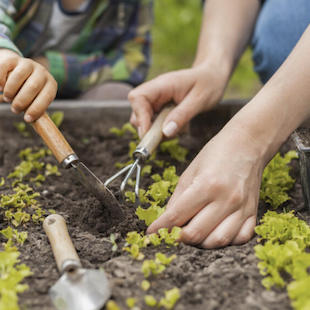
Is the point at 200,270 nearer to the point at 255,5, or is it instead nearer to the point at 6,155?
the point at 6,155

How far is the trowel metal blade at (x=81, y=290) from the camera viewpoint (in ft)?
4.08

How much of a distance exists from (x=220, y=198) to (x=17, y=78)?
0.75 m

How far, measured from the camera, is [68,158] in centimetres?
159

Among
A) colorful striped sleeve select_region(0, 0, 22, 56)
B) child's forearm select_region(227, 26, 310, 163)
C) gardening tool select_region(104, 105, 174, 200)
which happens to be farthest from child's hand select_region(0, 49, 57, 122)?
child's forearm select_region(227, 26, 310, 163)

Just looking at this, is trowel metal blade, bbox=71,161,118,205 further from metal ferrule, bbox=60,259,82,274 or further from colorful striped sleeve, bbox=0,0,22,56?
colorful striped sleeve, bbox=0,0,22,56

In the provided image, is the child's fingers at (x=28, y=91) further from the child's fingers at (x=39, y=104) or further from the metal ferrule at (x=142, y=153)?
the metal ferrule at (x=142, y=153)

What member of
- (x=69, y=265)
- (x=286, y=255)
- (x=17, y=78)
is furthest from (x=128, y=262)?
(x=17, y=78)

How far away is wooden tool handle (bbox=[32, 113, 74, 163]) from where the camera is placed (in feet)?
5.24

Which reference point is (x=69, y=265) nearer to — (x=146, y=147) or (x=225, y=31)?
(x=146, y=147)

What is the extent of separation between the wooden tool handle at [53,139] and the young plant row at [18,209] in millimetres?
249

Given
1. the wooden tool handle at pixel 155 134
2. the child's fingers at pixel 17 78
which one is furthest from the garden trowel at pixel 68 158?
the wooden tool handle at pixel 155 134

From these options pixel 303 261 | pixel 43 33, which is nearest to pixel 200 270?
pixel 303 261

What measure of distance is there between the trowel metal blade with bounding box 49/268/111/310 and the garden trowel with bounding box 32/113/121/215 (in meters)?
0.37

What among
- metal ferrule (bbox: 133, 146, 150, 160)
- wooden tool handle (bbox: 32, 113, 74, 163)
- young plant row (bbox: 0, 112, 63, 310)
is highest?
wooden tool handle (bbox: 32, 113, 74, 163)
